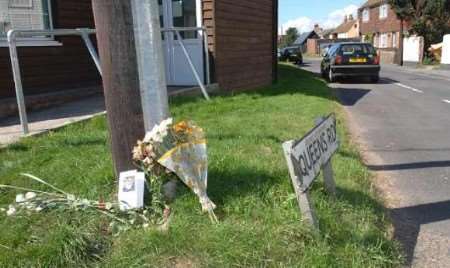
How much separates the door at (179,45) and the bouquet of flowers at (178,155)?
786cm

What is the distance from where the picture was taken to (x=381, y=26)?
49.5 meters

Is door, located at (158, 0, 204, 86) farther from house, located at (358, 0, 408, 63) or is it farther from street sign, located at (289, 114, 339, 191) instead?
house, located at (358, 0, 408, 63)

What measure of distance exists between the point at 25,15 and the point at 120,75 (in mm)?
5939

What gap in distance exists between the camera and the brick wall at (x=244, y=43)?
1150cm

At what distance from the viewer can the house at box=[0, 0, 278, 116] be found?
8570mm

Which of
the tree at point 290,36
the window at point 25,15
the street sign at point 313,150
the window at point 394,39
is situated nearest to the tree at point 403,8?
the window at point 394,39

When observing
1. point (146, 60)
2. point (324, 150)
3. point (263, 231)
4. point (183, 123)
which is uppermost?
point (146, 60)

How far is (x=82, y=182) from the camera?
4230mm

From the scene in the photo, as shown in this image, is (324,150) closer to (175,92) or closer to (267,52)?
(175,92)

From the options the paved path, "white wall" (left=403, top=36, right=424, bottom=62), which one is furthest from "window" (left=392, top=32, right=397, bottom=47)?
the paved path

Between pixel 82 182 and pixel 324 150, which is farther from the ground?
pixel 324 150

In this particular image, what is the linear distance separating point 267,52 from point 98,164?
38.2ft

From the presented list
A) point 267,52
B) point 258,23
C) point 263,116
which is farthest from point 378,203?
point 267,52

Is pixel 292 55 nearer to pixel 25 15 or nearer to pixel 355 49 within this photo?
pixel 355 49
